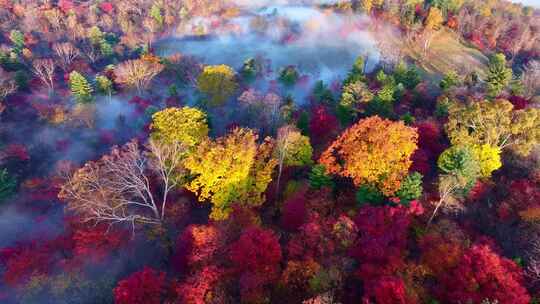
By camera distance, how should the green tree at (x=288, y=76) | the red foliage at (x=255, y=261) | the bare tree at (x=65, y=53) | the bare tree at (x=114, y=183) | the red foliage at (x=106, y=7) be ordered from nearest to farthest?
the red foliage at (x=255, y=261) → the bare tree at (x=114, y=183) → the bare tree at (x=65, y=53) → the green tree at (x=288, y=76) → the red foliage at (x=106, y=7)

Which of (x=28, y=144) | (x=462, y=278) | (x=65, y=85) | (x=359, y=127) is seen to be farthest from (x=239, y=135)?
(x=65, y=85)

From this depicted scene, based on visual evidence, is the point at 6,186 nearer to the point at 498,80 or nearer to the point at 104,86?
the point at 104,86

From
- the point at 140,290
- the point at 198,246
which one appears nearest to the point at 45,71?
the point at 198,246

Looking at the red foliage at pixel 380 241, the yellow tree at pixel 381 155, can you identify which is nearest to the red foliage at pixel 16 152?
the yellow tree at pixel 381 155

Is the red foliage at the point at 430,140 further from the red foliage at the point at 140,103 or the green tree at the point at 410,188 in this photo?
the red foliage at the point at 140,103

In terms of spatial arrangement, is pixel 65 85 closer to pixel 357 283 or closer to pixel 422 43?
pixel 357 283

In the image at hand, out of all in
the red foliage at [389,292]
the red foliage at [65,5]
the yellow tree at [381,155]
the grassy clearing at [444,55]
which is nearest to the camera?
the red foliage at [389,292]

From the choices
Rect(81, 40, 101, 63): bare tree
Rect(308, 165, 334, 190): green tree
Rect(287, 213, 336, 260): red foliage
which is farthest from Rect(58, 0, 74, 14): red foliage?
Rect(287, 213, 336, 260): red foliage

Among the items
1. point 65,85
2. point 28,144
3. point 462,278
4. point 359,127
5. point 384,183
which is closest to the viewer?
point 462,278
